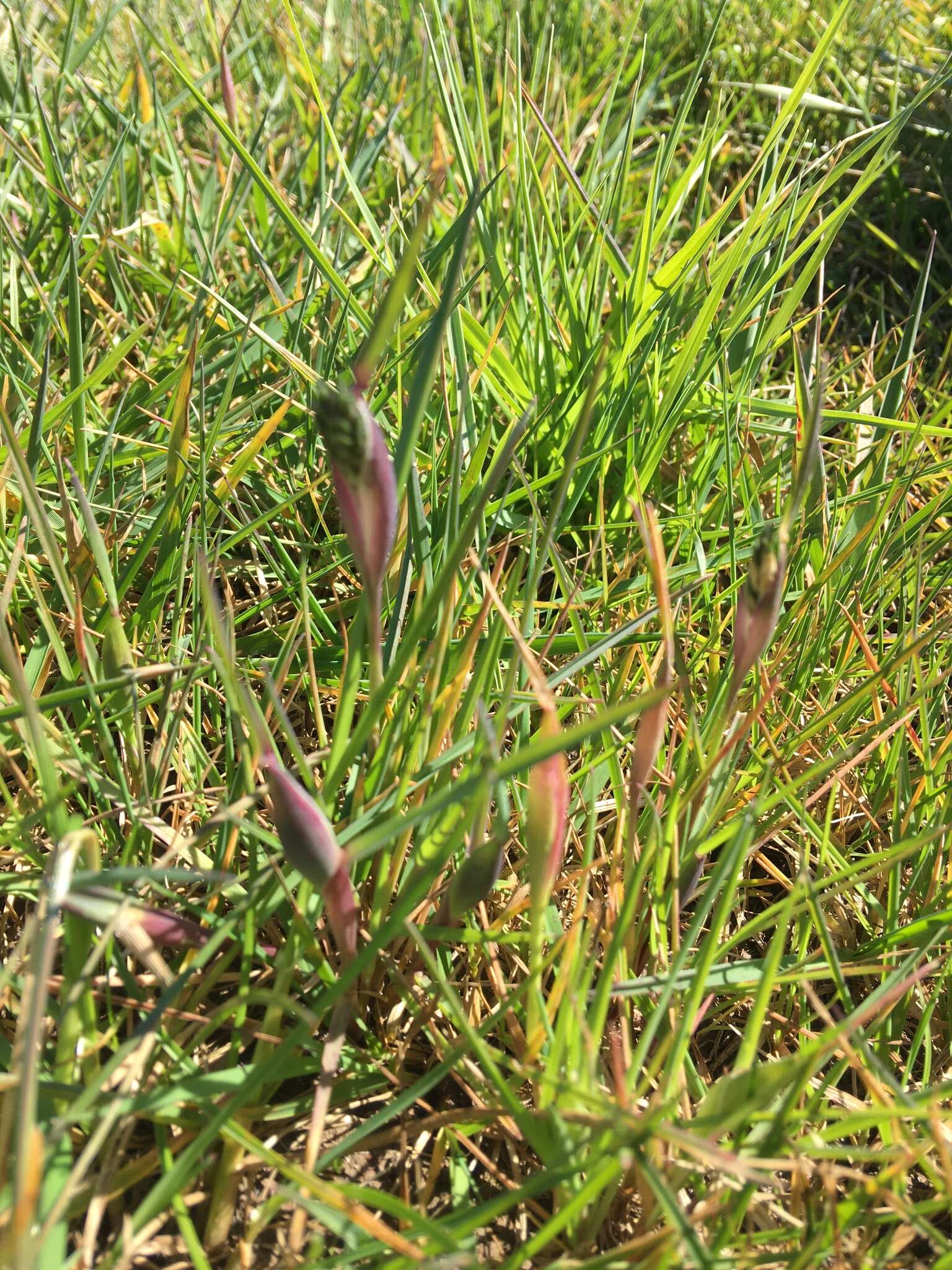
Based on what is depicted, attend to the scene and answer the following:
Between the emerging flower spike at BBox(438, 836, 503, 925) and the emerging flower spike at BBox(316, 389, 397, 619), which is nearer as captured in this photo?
the emerging flower spike at BBox(316, 389, 397, 619)

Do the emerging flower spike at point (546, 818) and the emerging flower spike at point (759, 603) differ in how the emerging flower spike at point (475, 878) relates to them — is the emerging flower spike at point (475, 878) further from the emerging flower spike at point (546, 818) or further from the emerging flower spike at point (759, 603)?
the emerging flower spike at point (759, 603)

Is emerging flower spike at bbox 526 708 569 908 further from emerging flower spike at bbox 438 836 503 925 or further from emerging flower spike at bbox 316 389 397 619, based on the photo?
emerging flower spike at bbox 316 389 397 619

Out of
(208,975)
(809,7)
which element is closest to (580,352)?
(208,975)

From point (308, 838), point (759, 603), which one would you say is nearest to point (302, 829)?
point (308, 838)

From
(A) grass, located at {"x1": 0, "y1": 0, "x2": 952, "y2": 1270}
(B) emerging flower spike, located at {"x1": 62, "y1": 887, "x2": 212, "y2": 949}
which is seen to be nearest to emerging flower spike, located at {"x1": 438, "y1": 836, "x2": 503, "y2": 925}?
(A) grass, located at {"x1": 0, "y1": 0, "x2": 952, "y2": 1270}

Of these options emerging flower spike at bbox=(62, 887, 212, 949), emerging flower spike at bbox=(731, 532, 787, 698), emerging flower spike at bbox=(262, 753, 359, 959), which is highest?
emerging flower spike at bbox=(731, 532, 787, 698)

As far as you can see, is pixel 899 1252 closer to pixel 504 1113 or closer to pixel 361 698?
pixel 504 1113
